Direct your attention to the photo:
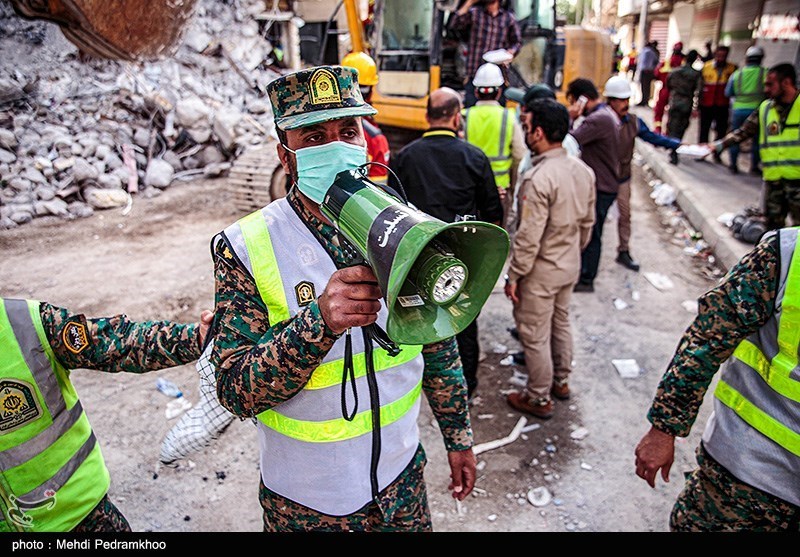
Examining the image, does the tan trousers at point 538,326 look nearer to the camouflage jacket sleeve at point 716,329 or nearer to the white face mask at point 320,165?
the camouflage jacket sleeve at point 716,329

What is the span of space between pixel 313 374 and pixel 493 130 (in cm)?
380

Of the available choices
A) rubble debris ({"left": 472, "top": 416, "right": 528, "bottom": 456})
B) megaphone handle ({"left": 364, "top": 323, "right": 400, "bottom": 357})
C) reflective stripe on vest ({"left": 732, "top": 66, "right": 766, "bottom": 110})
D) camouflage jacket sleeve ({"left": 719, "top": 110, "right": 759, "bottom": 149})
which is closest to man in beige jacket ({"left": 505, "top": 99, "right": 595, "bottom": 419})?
rubble debris ({"left": 472, "top": 416, "right": 528, "bottom": 456})

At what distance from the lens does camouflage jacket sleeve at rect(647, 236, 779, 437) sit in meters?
1.68

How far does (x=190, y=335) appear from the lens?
1839mm

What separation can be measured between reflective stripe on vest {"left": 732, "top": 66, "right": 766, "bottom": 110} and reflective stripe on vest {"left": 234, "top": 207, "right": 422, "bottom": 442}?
965 cm

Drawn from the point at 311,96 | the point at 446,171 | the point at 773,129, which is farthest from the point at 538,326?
the point at 773,129

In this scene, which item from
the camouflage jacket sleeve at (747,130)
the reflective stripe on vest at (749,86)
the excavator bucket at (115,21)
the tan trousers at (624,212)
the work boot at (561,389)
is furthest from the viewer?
the reflective stripe on vest at (749,86)

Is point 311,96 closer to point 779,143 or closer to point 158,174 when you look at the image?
point 779,143

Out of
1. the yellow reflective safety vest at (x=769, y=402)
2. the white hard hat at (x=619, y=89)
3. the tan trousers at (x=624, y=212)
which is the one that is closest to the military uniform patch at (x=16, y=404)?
the yellow reflective safety vest at (x=769, y=402)

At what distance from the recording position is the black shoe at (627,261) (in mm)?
6184

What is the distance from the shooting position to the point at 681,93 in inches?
428

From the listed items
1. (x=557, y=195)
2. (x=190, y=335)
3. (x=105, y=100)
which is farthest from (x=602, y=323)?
(x=105, y=100)

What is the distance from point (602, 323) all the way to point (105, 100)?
35.0 feet

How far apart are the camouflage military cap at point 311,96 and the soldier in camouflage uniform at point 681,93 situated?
37.0 feet
